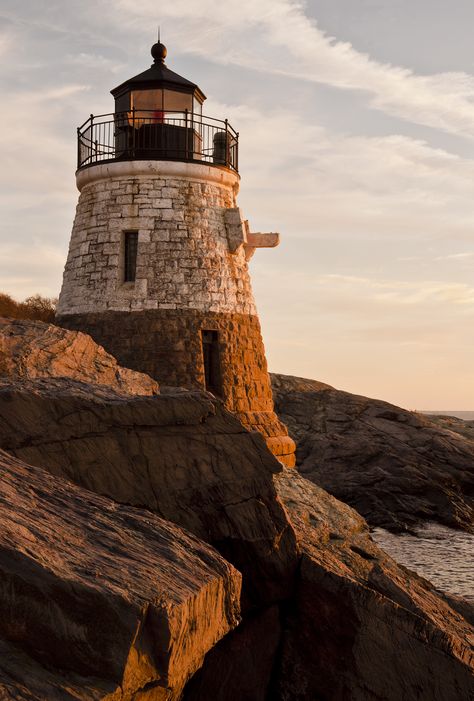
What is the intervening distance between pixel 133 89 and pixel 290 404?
11268 mm

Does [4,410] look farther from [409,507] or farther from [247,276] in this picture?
[409,507]

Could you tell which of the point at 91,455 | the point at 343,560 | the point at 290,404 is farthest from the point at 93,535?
the point at 290,404

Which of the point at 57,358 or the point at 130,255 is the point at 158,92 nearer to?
the point at 130,255

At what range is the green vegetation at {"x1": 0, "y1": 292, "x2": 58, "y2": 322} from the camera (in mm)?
20781

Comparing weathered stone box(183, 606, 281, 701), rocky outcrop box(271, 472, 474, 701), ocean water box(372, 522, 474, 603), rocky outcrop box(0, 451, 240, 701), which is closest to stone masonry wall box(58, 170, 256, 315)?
ocean water box(372, 522, 474, 603)

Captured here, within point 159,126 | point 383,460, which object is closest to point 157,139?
point 159,126

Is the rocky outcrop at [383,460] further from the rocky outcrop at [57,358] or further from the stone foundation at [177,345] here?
the rocky outcrop at [57,358]

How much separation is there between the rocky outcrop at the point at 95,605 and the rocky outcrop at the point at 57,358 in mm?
5481

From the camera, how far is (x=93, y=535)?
16.2ft

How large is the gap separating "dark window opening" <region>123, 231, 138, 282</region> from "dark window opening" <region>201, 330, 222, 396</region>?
6.83ft

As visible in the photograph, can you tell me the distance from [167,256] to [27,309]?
22.1 ft

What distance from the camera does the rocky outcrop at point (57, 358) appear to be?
1060cm

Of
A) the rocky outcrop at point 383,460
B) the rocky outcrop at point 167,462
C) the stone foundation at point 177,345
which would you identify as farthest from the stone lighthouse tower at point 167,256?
the rocky outcrop at point 167,462

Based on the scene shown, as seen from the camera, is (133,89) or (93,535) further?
(133,89)
